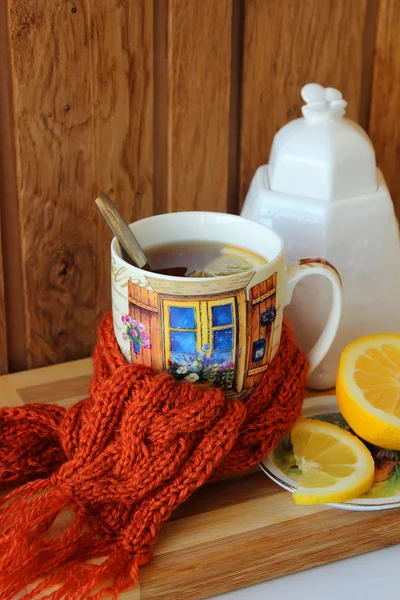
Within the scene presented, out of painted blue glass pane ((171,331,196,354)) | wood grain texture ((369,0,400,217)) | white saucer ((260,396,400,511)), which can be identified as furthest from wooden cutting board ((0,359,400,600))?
wood grain texture ((369,0,400,217))

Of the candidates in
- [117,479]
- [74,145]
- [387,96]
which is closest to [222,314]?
[117,479]

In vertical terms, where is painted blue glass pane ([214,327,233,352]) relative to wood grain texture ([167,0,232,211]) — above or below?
below

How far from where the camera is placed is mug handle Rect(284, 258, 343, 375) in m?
0.60

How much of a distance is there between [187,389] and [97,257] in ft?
0.80

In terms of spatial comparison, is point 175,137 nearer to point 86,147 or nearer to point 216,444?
point 86,147

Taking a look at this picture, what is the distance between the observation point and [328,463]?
58 cm

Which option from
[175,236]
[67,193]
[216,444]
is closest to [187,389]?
[216,444]

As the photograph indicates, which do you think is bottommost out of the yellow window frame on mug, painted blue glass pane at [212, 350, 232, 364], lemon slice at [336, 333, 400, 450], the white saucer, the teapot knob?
the white saucer

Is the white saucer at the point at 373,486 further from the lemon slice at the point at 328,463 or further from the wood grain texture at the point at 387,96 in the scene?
the wood grain texture at the point at 387,96

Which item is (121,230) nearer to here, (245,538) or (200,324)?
(200,324)

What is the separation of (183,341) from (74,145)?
9.3 inches

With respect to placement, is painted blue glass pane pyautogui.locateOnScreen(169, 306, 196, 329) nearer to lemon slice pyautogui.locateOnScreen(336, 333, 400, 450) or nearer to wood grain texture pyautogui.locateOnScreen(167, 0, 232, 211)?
lemon slice pyautogui.locateOnScreen(336, 333, 400, 450)

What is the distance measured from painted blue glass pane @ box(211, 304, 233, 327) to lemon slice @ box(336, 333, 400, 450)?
0.38ft

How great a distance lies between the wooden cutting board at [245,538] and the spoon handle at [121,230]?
18 cm
